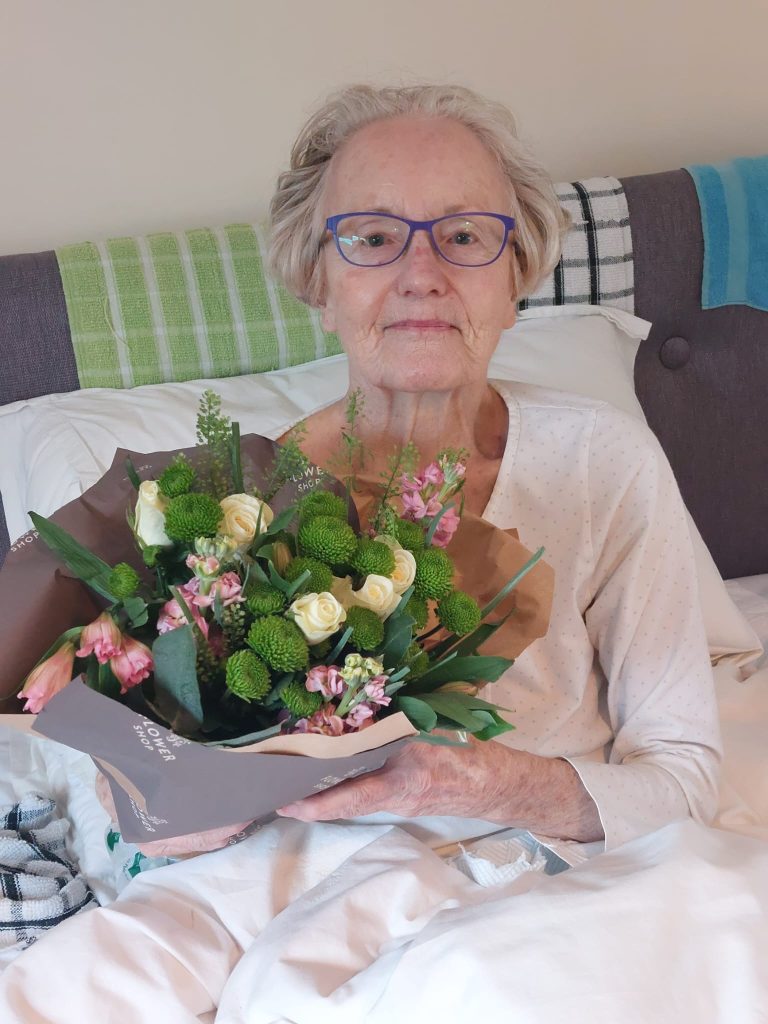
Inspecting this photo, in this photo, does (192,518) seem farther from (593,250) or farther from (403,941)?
(593,250)

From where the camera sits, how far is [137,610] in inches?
35.7

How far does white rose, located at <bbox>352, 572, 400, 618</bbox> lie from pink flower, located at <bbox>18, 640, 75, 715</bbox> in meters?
0.25

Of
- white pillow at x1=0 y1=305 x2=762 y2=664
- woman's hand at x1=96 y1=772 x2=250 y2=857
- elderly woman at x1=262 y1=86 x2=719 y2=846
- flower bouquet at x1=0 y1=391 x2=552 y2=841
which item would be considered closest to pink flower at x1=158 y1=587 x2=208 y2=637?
flower bouquet at x1=0 y1=391 x2=552 y2=841

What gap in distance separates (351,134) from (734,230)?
0.96 meters

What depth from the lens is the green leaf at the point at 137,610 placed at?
90cm

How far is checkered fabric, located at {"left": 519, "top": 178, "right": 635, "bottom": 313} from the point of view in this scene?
6.59ft

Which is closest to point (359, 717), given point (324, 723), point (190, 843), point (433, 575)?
point (324, 723)

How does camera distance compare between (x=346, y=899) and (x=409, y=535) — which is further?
(x=346, y=899)

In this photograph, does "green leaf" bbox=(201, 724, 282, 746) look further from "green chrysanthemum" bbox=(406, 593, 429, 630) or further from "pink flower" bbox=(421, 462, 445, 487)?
"pink flower" bbox=(421, 462, 445, 487)

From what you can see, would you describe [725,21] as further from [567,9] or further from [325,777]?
[325,777]

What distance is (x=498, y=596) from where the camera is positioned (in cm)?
103

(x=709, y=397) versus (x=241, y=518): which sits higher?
(x=241, y=518)

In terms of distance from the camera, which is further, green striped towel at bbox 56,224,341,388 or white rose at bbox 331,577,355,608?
green striped towel at bbox 56,224,341,388

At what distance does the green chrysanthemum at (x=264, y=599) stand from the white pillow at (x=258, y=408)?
67 cm
